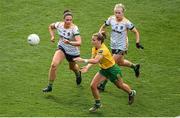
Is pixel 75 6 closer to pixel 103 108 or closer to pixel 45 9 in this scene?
pixel 45 9

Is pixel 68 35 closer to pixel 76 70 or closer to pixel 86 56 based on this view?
pixel 76 70

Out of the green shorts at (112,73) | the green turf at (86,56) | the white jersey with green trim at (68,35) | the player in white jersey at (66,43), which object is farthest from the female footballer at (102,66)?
the white jersey with green trim at (68,35)

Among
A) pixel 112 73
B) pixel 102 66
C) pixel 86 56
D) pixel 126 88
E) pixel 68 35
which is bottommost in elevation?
pixel 126 88

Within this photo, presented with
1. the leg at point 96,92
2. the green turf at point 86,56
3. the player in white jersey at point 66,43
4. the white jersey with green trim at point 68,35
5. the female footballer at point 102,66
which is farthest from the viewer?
the white jersey with green trim at point 68,35

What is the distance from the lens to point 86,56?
1778 centimetres

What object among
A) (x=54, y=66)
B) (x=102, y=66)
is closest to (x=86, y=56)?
(x=54, y=66)

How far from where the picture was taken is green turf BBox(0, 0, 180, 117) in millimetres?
13609

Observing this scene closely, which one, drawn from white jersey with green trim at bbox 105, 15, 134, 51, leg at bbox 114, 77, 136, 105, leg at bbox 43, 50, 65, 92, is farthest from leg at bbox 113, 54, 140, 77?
leg at bbox 43, 50, 65, 92

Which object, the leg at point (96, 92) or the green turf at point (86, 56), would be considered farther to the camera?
the green turf at point (86, 56)

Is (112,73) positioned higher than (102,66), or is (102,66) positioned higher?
(102,66)

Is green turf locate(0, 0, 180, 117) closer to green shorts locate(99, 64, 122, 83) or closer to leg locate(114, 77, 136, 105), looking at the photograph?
leg locate(114, 77, 136, 105)

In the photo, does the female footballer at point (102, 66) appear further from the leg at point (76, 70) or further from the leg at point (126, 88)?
the leg at point (76, 70)

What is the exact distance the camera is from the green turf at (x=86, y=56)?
44.7 feet

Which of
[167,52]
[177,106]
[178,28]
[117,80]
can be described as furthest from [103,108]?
[178,28]
